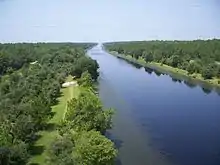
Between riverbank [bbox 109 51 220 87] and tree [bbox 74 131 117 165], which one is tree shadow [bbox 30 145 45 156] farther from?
riverbank [bbox 109 51 220 87]

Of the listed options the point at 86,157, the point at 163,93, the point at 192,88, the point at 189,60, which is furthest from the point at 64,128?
the point at 189,60

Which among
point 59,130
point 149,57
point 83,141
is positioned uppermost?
point 83,141

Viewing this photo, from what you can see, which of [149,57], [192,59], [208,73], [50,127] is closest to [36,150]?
[50,127]

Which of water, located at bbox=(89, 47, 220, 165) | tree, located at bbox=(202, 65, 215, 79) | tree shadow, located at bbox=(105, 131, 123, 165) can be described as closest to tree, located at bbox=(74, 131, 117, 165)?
tree shadow, located at bbox=(105, 131, 123, 165)

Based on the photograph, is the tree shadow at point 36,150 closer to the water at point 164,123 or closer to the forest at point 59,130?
the forest at point 59,130

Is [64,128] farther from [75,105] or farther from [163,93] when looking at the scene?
[163,93]

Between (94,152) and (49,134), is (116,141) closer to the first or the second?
(49,134)
